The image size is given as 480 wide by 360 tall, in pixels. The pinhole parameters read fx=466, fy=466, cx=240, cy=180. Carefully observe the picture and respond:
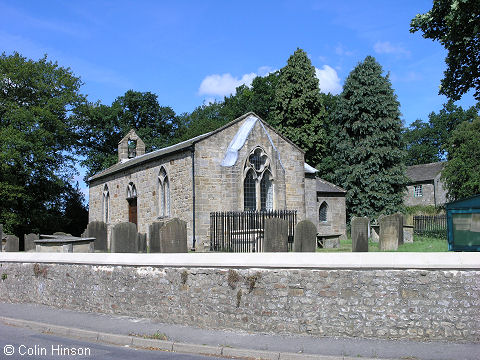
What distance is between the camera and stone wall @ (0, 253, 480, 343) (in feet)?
27.2

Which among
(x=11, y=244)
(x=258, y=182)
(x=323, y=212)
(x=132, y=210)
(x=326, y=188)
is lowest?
(x=11, y=244)

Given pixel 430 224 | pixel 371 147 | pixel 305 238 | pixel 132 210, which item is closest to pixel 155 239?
pixel 305 238

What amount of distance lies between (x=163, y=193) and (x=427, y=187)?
42.8 metres

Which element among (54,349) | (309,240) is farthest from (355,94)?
(54,349)

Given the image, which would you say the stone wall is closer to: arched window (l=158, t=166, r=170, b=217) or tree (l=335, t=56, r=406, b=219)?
arched window (l=158, t=166, r=170, b=217)

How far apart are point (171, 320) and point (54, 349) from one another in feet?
8.45

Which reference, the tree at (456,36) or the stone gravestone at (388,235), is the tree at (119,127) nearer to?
the tree at (456,36)

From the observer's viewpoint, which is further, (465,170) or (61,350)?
(465,170)

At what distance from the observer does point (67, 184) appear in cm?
4256

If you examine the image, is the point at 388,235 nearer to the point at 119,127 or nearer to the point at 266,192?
the point at 266,192

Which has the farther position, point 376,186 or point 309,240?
point 376,186

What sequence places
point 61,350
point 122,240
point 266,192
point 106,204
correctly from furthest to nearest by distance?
point 106,204
point 266,192
point 122,240
point 61,350

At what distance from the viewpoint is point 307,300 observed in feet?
29.5

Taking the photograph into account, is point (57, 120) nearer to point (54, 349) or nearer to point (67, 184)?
point (67, 184)
